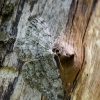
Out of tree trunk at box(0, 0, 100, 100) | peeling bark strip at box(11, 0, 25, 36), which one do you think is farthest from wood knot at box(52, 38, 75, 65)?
peeling bark strip at box(11, 0, 25, 36)

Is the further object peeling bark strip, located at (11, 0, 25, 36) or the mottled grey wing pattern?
peeling bark strip, located at (11, 0, 25, 36)

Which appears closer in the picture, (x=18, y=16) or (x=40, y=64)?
(x=40, y=64)

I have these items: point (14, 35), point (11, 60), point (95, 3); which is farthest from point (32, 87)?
point (95, 3)

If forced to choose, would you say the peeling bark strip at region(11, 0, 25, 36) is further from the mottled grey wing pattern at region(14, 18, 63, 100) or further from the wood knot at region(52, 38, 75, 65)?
the wood knot at region(52, 38, 75, 65)

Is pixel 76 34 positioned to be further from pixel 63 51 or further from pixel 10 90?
pixel 10 90

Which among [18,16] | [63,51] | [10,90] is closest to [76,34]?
[63,51]

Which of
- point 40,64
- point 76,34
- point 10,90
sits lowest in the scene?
point 10,90

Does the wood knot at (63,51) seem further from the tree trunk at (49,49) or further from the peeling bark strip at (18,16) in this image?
the peeling bark strip at (18,16)

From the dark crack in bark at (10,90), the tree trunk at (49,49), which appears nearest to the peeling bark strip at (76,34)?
the tree trunk at (49,49)
